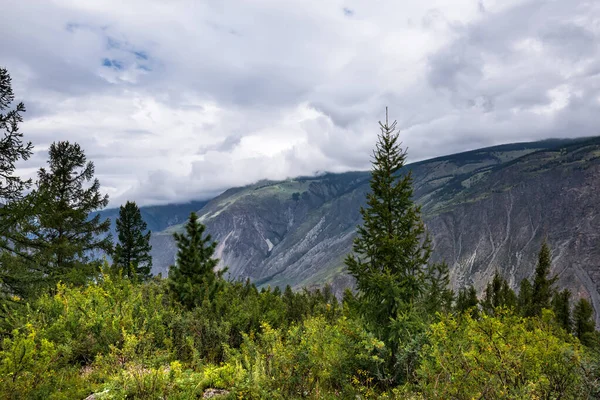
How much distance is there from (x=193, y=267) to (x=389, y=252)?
1446 cm

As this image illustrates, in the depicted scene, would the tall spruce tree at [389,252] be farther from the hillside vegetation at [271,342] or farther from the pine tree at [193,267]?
the pine tree at [193,267]

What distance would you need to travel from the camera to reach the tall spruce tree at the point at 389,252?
12.1 meters

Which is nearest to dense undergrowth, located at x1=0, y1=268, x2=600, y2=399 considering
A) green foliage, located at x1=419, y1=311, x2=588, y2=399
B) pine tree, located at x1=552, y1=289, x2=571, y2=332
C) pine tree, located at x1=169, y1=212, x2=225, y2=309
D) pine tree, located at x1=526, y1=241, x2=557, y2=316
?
green foliage, located at x1=419, y1=311, x2=588, y2=399

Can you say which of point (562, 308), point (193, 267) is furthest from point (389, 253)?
point (562, 308)

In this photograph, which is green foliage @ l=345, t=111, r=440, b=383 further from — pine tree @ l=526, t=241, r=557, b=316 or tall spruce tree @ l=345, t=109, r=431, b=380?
pine tree @ l=526, t=241, r=557, b=316

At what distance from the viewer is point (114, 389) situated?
266 inches

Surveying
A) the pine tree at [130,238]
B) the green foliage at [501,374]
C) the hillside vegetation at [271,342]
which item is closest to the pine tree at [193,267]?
the hillside vegetation at [271,342]

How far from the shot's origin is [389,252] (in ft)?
42.0

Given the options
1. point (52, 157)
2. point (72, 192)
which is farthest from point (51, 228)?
point (52, 157)

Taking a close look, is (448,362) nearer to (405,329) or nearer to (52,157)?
(405,329)

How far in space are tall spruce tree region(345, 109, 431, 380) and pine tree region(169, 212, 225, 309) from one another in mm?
9255

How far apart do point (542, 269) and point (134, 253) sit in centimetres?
5313

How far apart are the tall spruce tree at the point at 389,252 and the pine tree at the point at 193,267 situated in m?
9.25

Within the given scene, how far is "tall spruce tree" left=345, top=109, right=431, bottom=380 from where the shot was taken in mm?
12141
